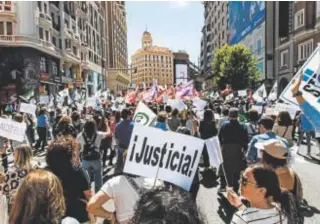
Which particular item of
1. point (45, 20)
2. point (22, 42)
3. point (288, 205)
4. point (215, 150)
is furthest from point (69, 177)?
point (45, 20)

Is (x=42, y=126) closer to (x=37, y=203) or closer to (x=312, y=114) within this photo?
(x=312, y=114)

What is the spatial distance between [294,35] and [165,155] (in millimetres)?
36083

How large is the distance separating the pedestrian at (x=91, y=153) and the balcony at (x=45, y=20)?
3280 cm

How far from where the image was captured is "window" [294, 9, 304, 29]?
33.9m

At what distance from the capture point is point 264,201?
252 centimetres

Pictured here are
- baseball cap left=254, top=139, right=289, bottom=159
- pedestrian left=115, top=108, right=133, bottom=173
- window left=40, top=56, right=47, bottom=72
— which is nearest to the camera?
baseball cap left=254, top=139, right=289, bottom=159

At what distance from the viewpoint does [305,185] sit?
765cm

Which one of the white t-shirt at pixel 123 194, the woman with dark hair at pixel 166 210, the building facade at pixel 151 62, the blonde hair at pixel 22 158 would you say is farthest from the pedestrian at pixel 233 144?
the building facade at pixel 151 62

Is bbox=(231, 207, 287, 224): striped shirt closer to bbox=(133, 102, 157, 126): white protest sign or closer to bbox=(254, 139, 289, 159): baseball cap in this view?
bbox=(254, 139, 289, 159): baseball cap

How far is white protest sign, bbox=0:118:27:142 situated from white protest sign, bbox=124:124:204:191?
423cm

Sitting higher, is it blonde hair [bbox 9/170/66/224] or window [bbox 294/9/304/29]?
window [bbox 294/9/304/29]

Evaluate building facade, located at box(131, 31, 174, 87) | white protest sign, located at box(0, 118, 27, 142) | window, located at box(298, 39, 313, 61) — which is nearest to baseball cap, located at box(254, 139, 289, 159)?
white protest sign, located at box(0, 118, 27, 142)

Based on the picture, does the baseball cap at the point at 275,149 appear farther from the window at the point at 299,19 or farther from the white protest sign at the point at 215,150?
the window at the point at 299,19

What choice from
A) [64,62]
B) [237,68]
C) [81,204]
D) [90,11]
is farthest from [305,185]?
[90,11]
